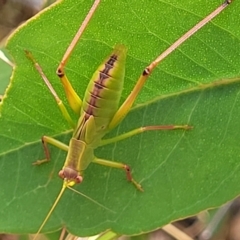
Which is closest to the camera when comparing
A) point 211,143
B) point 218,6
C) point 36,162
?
point 218,6

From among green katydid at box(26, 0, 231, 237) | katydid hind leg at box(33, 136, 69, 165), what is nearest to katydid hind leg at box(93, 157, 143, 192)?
green katydid at box(26, 0, 231, 237)

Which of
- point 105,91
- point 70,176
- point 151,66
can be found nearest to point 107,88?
point 105,91

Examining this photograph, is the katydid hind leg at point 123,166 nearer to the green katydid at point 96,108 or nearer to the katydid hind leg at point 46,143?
the green katydid at point 96,108

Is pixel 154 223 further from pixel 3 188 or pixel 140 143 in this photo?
pixel 3 188

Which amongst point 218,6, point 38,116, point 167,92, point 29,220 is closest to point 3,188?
point 29,220

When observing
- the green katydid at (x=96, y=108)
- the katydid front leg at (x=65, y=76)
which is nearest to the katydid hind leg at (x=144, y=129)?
the green katydid at (x=96, y=108)

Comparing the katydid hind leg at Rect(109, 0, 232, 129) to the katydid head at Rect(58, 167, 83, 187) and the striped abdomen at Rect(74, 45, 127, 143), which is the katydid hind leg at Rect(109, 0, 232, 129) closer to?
the striped abdomen at Rect(74, 45, 127, 143)
